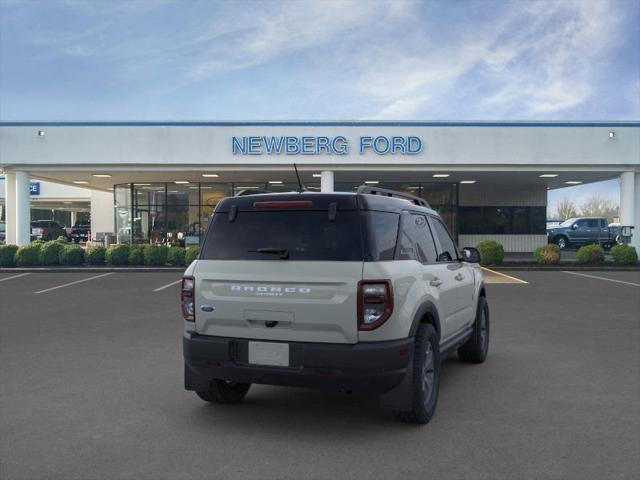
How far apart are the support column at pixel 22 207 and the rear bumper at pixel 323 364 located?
20621mm

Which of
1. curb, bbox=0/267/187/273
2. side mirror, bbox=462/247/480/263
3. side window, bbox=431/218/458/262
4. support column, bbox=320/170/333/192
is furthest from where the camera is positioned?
support column, bbox=320/170/333/192

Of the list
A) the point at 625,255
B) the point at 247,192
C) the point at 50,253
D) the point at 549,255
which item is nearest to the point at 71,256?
the point at 50,253

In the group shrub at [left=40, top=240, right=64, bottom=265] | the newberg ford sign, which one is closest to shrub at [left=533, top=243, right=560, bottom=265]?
the newberg ford sign

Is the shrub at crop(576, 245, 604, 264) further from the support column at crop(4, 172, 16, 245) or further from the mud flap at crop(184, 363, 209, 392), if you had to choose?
the support column at crop(4, 172, 16, 245)

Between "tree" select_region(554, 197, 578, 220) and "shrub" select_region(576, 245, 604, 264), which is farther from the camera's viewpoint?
"tree" select_region(554, 197, 578, 220)

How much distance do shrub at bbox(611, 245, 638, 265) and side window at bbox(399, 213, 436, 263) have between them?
1806 centimetres

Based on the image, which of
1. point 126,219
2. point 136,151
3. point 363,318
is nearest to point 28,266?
point 136,151

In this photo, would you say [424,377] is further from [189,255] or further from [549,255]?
[549,255]

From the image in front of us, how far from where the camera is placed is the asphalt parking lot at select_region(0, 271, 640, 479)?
4.00m

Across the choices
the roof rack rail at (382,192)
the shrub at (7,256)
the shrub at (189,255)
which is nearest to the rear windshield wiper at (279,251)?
the roof rack rail at (382,192)

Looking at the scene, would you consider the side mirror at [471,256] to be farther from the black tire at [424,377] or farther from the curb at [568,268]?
the curb at [568,268]

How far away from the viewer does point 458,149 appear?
71.2 feet

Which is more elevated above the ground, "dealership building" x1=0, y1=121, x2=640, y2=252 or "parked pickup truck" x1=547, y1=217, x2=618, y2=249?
"dealership building" x1=0, y1=121, x2=640, y2=252

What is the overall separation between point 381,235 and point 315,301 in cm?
77
